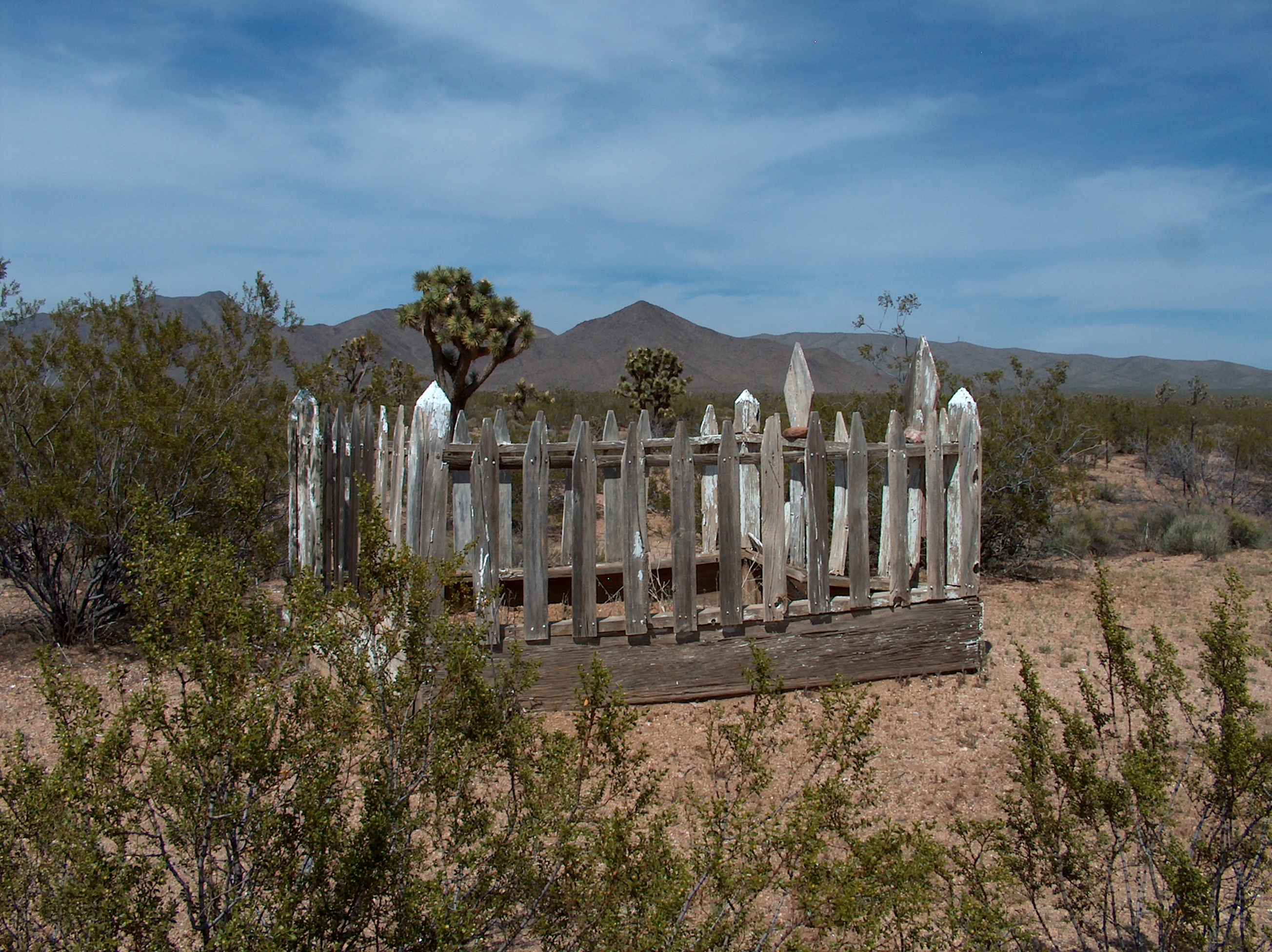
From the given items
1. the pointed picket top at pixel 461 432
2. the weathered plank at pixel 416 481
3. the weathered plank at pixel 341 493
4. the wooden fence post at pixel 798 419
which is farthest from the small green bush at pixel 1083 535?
the weathered plank at pixel 341 493

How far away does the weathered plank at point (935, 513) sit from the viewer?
6090mm

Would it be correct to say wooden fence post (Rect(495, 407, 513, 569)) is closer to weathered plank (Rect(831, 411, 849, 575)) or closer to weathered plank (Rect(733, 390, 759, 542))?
weathered plank (Rect(733, 390, 759, 542))

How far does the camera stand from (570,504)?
5707 millimetres

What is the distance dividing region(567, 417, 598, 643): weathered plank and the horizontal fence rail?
11mm

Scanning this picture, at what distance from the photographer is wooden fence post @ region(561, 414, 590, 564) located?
548 cm

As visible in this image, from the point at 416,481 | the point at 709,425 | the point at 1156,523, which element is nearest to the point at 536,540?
the point at 416,481

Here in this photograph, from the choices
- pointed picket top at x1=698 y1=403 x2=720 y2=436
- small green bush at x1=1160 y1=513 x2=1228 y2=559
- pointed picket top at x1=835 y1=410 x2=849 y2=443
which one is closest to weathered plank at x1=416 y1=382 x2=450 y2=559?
pointed picket top at x1=835 y1=410 x2=849 y2=443

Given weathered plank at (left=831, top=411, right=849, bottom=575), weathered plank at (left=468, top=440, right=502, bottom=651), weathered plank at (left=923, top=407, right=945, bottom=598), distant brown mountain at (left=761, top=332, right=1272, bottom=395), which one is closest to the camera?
weathered plank at (left=468, top=440, right=502, bottom=651)

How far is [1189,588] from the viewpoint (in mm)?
8945

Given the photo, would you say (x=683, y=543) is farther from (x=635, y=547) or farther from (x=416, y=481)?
(x=416, y=481)

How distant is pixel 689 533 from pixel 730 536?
1.00ft

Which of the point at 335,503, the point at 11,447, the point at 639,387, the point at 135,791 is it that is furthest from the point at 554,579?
the point at 639,387

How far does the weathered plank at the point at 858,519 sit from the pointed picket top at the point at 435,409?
2861mm

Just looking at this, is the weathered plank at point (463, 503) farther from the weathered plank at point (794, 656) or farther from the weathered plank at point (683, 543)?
the weathered plank at point (683, 543)
